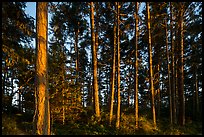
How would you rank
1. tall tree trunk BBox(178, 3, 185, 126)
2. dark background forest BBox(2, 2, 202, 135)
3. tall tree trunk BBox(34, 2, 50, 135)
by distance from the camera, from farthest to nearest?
tall tree trunk BBox(178, 3, 185, 126) < dark background forest BBox(2, 2, 202, 135) < tall tree trunk BBox(34, 2, 50, 135)

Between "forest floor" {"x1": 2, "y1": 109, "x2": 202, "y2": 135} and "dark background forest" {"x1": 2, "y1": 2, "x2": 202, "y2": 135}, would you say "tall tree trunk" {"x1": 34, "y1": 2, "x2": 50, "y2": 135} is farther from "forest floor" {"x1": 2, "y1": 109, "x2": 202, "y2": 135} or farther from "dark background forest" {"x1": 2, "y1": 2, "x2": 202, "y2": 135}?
"forest floor" {"x1": 2, "y1": 109, "x2": 202, "y2": 135}

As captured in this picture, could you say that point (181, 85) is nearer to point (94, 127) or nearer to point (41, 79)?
point (94, 127)

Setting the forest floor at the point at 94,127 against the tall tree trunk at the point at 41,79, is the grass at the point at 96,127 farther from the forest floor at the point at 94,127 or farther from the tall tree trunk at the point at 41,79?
the tall tree trunk at the point at 41,79

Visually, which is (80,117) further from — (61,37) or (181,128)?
(61,37)

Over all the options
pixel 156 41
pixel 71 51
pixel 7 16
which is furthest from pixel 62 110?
pixel 71 51

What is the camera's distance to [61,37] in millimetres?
33625

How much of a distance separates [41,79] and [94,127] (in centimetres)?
952

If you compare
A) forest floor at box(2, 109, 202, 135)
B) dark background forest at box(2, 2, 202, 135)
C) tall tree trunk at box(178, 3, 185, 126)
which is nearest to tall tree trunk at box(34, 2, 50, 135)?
dark background forest at box(2, 2, 202, 135)

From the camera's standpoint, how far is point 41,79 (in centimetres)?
813

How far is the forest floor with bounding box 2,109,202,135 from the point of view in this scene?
1488cm

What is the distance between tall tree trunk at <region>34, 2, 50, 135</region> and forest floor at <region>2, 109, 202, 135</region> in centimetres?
601

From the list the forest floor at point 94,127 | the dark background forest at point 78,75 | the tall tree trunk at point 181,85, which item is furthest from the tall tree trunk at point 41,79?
the tall tree trunk at point 181,85

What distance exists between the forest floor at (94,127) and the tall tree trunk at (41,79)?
6005 millimetres

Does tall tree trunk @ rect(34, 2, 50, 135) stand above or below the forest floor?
above
